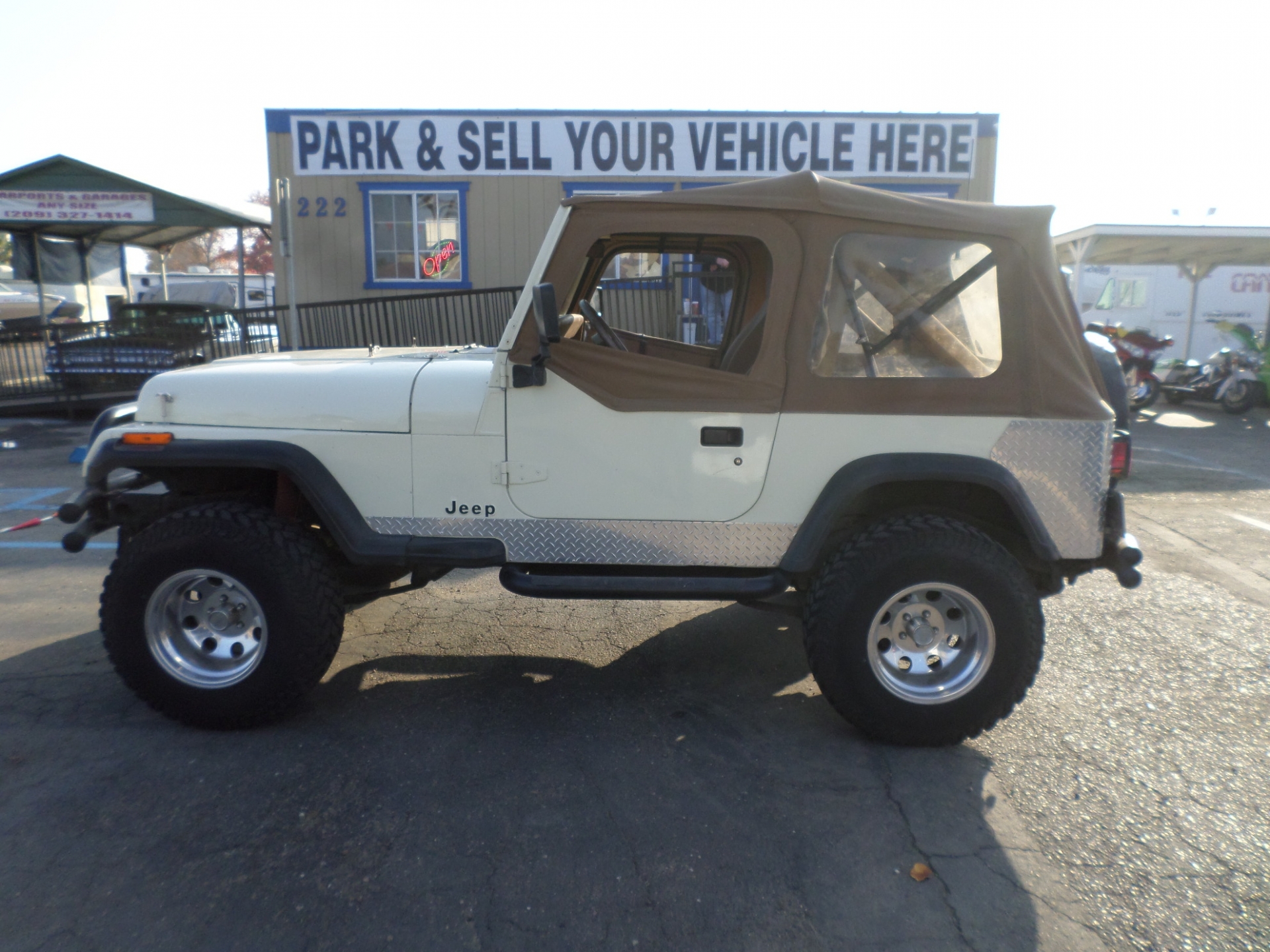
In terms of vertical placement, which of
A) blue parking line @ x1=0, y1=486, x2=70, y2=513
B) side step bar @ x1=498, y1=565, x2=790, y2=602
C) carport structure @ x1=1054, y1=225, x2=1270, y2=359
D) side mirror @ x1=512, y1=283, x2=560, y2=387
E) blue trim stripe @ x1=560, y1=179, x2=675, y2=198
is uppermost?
blue trim stripe @ x1=560, y1=179, x2=675, y2=198

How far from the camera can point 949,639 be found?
11.2 ft

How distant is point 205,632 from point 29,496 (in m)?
5.42

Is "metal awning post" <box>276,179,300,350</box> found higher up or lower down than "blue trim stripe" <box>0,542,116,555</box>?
higher up

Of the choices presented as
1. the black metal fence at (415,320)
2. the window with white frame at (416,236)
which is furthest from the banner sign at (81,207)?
the window with white frame at (416,236)

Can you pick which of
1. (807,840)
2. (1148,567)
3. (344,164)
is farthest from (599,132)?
(807,840)

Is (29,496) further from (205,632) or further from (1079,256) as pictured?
(1079,256)

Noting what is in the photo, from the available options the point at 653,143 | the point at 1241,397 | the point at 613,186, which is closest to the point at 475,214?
the point at 613,186

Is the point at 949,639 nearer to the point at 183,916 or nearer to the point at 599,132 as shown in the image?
the point at 183,916

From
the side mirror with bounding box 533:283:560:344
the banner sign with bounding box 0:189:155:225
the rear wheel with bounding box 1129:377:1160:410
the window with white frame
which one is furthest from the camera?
the banner sign with bounding box 0:189:155:225

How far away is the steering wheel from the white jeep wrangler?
1.39 ft

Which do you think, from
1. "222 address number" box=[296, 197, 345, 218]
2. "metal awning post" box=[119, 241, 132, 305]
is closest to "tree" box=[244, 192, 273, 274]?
"metal awning post" box=[119, 241, 132, 305]

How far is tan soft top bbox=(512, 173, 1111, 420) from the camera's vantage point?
10.8ft

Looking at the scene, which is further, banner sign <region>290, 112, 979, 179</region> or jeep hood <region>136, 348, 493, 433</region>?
banner sign <region>290, 112, 979, 179</region>

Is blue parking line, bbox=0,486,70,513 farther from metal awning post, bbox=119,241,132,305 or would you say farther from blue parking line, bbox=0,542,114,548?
metal awning post, bbox=119,241,132,305
